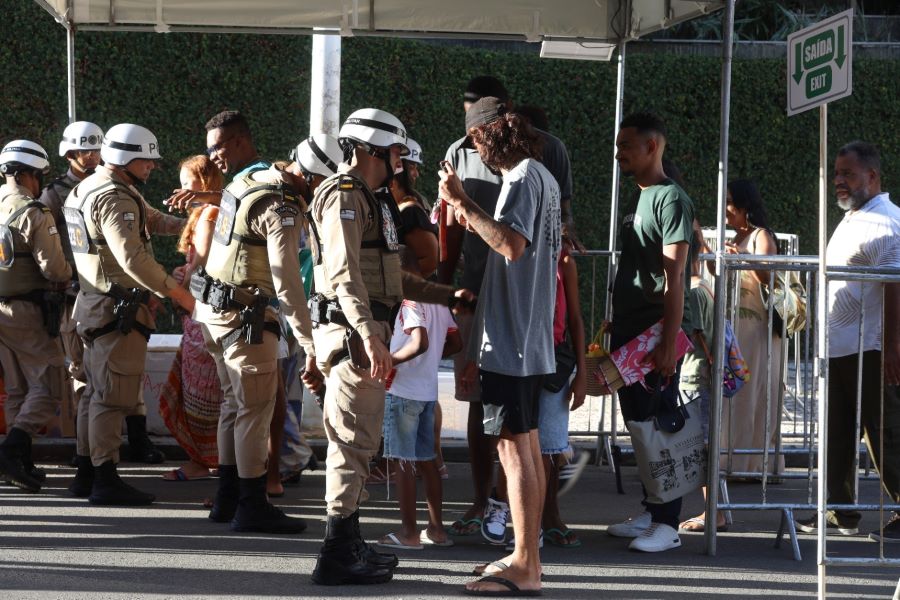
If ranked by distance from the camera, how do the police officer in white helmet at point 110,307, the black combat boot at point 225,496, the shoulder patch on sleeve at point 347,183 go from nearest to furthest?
the shoulder patch on sleeve at point 347,183
the black combat boot at point 225,496
the police officer in white helmet at point 110,307

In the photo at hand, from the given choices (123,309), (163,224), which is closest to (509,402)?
(123,309)

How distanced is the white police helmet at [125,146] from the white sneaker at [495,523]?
2.88 metres

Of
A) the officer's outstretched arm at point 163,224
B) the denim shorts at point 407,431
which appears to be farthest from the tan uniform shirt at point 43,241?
the denim shorts at point 407,431

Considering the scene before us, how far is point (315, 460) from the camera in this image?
8477 mm

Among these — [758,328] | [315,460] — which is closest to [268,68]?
[315,460]

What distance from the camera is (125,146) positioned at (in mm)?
7148

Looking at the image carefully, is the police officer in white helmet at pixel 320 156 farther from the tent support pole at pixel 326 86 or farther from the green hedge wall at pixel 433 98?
the green hedge wall at pixel 433 98

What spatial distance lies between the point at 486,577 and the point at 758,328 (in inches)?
135

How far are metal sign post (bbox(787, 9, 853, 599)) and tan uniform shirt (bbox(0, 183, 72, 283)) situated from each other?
180 inches

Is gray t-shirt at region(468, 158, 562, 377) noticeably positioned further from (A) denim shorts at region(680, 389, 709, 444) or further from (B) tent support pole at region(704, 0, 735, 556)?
(A) denim shorts at region(680, 389, 709, 444)

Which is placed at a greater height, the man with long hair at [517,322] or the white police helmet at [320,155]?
the white police helmet at [320,155]

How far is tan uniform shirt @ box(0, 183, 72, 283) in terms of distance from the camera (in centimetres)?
776

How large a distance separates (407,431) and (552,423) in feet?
2.47

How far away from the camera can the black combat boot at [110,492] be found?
23.6ft
